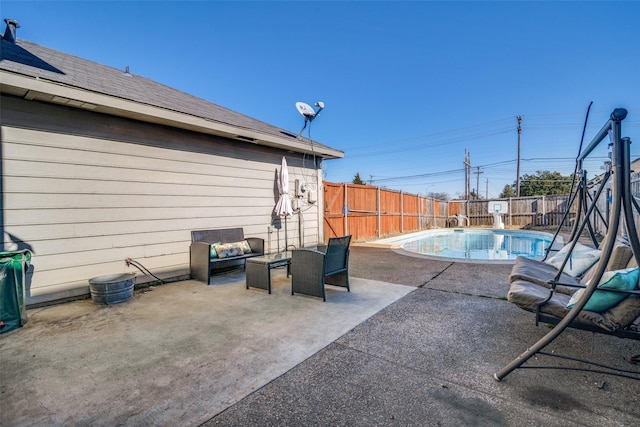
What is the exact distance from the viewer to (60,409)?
5.88 feet

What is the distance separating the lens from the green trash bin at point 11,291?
118 inches

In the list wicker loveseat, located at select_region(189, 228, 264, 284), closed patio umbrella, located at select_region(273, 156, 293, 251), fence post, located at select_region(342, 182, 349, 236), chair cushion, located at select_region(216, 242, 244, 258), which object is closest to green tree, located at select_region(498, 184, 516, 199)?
fence post, located at select_region(342, 182, 349, 236)

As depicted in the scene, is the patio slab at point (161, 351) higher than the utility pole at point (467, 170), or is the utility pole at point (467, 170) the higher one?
the utility pole at point (467, 170)

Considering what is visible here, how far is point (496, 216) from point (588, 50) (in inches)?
391

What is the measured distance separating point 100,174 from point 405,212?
40.8 ft

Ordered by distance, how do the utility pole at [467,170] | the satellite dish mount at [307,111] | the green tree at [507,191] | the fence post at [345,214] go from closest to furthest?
the satellite dish mount at [307,111]
the fence post at [345,214]
the utility pole at [467,170]
the green tree at [507,191]

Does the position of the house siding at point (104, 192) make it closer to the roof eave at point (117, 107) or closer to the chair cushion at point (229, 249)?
the roof eave at point (117, 107)

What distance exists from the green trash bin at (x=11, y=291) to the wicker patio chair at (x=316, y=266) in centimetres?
307

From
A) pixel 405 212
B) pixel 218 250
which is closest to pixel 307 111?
pixel 218 250

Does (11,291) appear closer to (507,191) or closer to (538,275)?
(538,275)

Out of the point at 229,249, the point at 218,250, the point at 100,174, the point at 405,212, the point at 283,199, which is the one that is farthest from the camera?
the point at 405,212

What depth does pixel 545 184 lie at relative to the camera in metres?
29.0

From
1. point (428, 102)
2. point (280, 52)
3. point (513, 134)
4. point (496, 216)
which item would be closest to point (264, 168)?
point (280, 52)

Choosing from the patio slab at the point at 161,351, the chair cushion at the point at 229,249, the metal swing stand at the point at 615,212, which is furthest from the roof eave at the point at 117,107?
the metal swing stand at the point at 615,212
